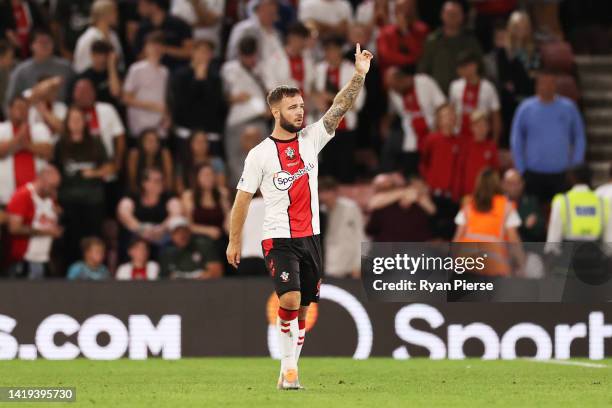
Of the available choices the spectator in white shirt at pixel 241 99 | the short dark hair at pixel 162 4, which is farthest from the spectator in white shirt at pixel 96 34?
the spectator in white shirt at pixel 241 99

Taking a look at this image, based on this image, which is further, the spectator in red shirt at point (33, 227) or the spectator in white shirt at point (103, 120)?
the spectator in white shirt at point (103, 120)

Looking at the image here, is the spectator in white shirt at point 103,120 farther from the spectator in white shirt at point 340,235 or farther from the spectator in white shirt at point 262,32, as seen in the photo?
the spectator in white shirt at point 340,235

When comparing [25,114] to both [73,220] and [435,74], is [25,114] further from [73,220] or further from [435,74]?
[435,74]

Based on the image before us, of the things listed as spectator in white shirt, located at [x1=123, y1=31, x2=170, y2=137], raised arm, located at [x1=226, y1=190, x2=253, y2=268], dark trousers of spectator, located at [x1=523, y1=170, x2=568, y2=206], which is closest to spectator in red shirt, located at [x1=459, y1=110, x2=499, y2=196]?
dark trousers of spectator, located at [x1=523, y1=170, x2=568, y2=206]

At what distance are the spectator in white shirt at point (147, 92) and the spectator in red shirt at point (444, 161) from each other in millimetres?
3321

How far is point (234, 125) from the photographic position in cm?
1861

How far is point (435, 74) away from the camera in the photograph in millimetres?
19266

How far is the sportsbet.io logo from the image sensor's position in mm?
10875

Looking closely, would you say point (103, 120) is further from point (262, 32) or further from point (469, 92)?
point (469, 92)

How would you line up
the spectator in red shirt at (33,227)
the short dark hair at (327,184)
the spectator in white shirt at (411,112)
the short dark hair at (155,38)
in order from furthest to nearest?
1. the spectator in white shirt at (411,112)
2. the short dark hair at (155,38)
3. the spectator in red shirt at (33,227)
4. the short dark hair at (327,184)

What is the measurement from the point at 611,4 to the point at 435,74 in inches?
180

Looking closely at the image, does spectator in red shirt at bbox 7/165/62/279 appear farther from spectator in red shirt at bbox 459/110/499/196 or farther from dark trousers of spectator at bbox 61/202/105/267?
spectator in red shirt at bbox 459/110/499/196

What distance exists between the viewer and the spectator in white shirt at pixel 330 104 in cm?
1866

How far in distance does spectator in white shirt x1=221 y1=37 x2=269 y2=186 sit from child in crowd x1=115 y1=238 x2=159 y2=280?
6.96ft
